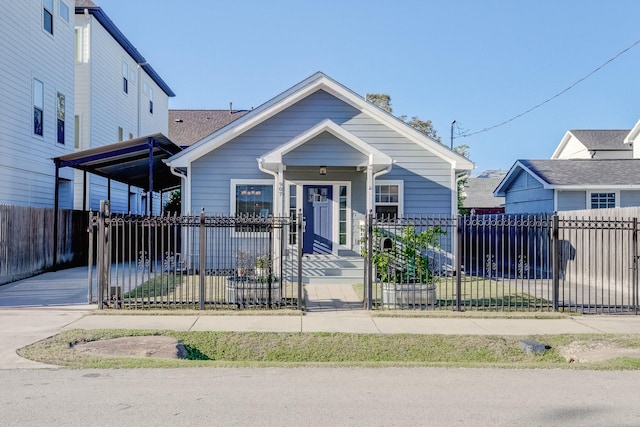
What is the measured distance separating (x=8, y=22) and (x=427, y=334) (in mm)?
15829

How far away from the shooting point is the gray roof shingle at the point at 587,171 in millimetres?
21594

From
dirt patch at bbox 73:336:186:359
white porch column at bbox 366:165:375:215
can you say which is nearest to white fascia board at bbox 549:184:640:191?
white porch column at bbox 366:165:375:215

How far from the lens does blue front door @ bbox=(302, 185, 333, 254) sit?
54.1 ft

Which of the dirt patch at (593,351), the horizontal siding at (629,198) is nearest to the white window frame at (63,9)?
the dirt patch at (593,351)

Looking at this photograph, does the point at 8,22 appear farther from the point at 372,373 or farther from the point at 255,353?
the point at 372,373

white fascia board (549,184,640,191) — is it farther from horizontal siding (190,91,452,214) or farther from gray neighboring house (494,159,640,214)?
horizontal siding (190,91,452,214)

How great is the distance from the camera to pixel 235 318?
10320 mm

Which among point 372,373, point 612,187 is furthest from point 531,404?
point 612,187

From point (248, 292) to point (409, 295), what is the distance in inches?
125

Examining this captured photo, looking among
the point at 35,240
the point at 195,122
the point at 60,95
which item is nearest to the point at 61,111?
the point at 60,95

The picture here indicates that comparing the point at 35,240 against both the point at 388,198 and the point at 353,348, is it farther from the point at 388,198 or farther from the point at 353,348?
the point at 353,348

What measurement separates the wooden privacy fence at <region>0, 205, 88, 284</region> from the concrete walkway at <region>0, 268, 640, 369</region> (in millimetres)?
2737

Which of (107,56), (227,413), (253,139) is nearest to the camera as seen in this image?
(227,413)

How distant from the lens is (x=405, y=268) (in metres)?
11.5
